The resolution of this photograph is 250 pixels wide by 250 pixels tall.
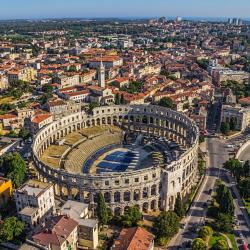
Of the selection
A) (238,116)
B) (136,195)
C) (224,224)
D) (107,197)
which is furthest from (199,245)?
(238,116)

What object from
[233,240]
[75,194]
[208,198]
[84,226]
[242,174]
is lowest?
[233,240]

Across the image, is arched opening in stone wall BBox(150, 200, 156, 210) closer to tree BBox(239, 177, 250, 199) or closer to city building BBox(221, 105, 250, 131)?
tree BBox(239, 177, 250, 199)

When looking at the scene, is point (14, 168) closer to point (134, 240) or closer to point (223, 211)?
point (134, 240)

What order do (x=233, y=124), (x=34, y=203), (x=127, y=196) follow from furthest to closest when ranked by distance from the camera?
(x=233, y=124) < (x=127, y=196) < (x=34, y=203)

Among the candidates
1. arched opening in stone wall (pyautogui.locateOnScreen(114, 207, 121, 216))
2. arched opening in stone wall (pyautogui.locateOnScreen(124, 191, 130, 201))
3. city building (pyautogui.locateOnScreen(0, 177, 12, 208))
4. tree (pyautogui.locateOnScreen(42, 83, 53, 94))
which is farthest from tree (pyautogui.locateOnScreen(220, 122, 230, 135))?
tree (pyautogui.locateOnScreen(42, 83, 53, 94))

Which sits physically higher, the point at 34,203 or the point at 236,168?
the point at 34,203

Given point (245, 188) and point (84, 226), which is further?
point (245, 188)

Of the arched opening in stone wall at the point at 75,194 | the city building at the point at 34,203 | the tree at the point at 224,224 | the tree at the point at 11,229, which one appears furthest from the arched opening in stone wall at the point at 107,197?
the tree at the point at 224,224
